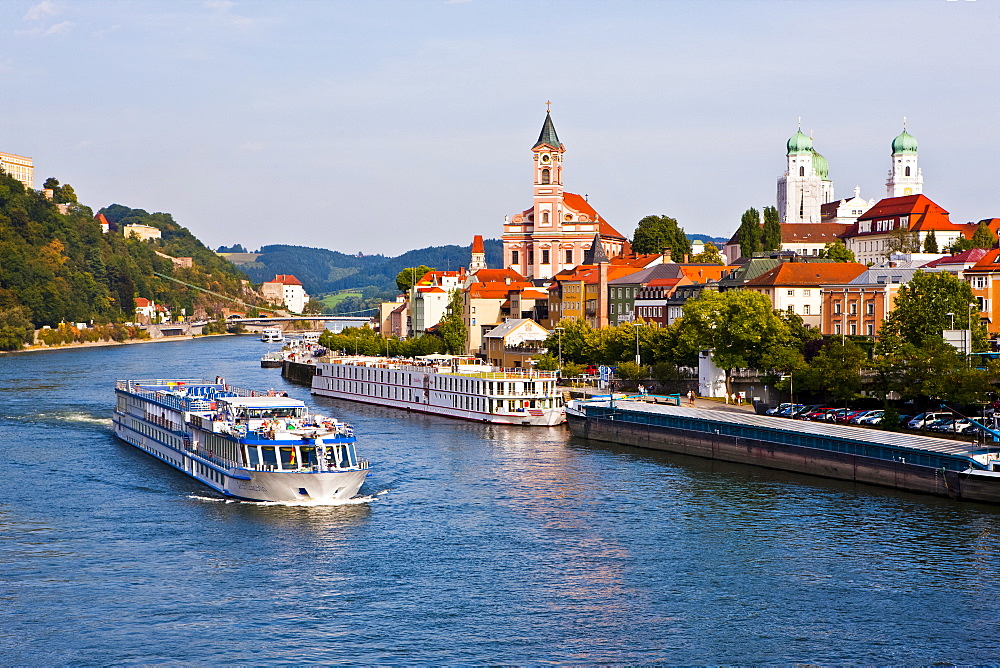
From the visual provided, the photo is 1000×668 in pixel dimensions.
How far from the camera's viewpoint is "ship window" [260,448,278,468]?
46.5 m

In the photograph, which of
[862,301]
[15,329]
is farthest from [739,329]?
[15,329]

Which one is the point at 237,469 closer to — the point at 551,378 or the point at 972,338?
the point at 551,378

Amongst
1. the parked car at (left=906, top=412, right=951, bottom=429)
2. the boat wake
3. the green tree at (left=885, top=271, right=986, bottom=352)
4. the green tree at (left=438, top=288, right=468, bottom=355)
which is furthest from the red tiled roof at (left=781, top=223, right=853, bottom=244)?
the boat wake

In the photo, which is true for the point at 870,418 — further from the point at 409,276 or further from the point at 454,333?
the point at 409,276

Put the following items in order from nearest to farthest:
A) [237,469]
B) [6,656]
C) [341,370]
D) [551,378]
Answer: [6,656] < [237,469] < [551,378] < [341,370]

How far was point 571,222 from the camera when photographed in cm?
15075

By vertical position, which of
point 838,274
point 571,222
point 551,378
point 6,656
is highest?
point 571,222

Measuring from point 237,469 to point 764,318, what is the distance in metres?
40.2

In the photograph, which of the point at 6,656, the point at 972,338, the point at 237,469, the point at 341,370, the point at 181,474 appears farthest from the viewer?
the point at 341,370

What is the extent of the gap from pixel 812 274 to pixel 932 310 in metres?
20.2

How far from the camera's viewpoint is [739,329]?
→ 75875mm

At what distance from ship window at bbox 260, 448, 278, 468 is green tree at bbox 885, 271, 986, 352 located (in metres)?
40.2

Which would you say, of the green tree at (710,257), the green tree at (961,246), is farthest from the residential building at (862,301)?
the green tree at (710,257)

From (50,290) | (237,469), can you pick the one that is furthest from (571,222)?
(237,469)
